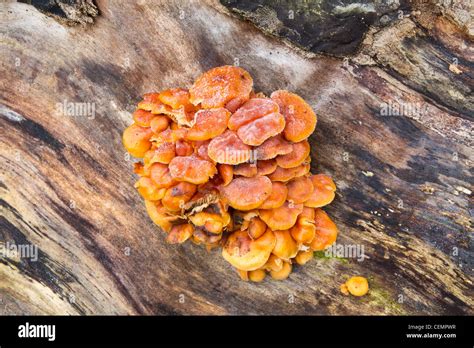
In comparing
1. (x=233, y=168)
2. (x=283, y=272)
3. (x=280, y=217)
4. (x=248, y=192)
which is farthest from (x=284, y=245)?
(x=233, y=168)

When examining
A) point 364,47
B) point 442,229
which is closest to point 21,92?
point 364,47

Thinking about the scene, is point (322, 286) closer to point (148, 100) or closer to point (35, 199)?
point (148, 100)

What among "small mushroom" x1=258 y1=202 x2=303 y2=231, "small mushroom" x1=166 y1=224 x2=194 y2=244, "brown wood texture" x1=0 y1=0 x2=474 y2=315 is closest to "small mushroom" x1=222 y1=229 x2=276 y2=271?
"small mushroom" x1=258 y1=202 x2=303 y2=231

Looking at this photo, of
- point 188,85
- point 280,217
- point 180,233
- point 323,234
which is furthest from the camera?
point 188,85

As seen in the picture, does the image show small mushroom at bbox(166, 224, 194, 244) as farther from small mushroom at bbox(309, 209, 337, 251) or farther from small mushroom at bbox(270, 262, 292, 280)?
small mushroom at bbox(309, 209, 337, 251)

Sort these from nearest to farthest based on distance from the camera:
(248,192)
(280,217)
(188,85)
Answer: (248,192) → (280,217) → (188,85)

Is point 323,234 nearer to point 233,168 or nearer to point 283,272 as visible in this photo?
point 283,272
